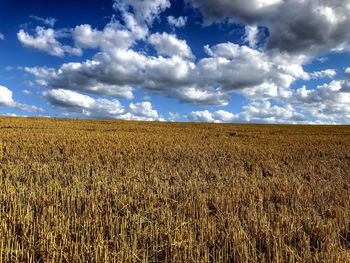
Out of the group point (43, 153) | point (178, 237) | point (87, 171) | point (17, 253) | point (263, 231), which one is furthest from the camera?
point (43, 153)

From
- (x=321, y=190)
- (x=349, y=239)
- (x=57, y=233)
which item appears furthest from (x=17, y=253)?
(x=321, y=190)

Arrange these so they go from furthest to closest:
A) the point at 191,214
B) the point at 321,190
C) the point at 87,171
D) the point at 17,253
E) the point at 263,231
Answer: the point at 87,171 → the point at 321,190 → the point at 191,214 → the point at 263,231 → the point at 17,253

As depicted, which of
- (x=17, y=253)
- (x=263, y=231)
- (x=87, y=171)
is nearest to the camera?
(x=17, y=253)

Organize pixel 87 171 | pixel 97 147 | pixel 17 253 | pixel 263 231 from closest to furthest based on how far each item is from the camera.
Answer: pixel 17 253 < pixel 263 231 < pixel 87 171 < pixel 97 147

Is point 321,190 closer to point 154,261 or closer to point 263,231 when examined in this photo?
point 263,231

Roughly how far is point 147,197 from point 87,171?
352cm

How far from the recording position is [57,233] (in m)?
3.24

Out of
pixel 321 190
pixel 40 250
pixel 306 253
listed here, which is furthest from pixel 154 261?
pixel 321 190

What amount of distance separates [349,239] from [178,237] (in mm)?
2796

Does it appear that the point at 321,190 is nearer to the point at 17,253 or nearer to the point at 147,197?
the point at 147,197

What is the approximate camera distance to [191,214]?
4215mm

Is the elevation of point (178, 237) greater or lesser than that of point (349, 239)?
greater

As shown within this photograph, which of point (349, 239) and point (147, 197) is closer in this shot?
point (349, 239)

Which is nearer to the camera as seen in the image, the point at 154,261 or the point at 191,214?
the point at 154,261
